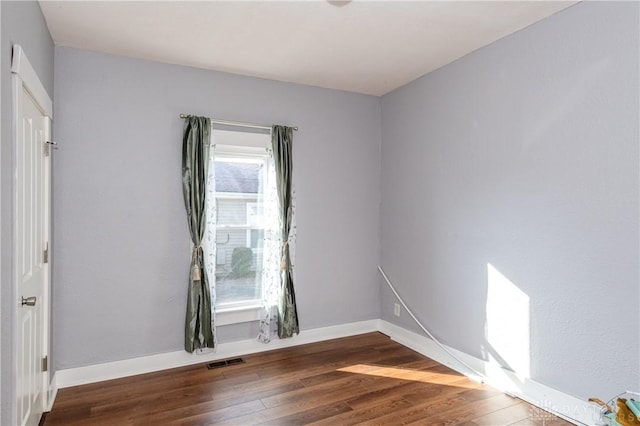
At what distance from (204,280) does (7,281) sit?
1.73 m

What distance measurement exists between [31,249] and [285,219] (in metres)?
2.01

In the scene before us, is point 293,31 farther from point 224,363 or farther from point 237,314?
point 224,363

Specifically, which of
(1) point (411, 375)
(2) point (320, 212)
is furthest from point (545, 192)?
(2) point (320, 212)

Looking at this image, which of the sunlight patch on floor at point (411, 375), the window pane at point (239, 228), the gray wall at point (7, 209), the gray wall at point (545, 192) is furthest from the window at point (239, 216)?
the gray wall at point (7, 209)

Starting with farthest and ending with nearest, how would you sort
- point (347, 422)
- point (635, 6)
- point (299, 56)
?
point (299, 56)
point (347, 422)
point (635, 6)

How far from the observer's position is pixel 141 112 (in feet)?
10.5

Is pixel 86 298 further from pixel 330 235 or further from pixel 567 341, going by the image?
pixel 567 341

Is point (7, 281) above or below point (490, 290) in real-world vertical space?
above

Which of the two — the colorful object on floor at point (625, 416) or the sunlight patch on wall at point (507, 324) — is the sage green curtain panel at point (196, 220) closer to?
the sunlight patch on wall at point (507, 324)

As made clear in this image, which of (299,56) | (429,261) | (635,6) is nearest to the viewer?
(635,6)

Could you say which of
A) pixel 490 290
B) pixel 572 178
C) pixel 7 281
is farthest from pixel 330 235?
pixel 7 281

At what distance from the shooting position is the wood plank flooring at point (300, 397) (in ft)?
8.05

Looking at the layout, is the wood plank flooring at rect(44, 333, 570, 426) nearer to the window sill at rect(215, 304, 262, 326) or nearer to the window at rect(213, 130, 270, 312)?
the window sill at rect(215, 304, 262, 326)

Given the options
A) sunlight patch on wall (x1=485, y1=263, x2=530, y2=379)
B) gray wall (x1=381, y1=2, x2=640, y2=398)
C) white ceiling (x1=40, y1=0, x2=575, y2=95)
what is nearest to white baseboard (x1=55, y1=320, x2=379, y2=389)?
gray wall (x1=381, y1=2, x2=640, y2=398)
